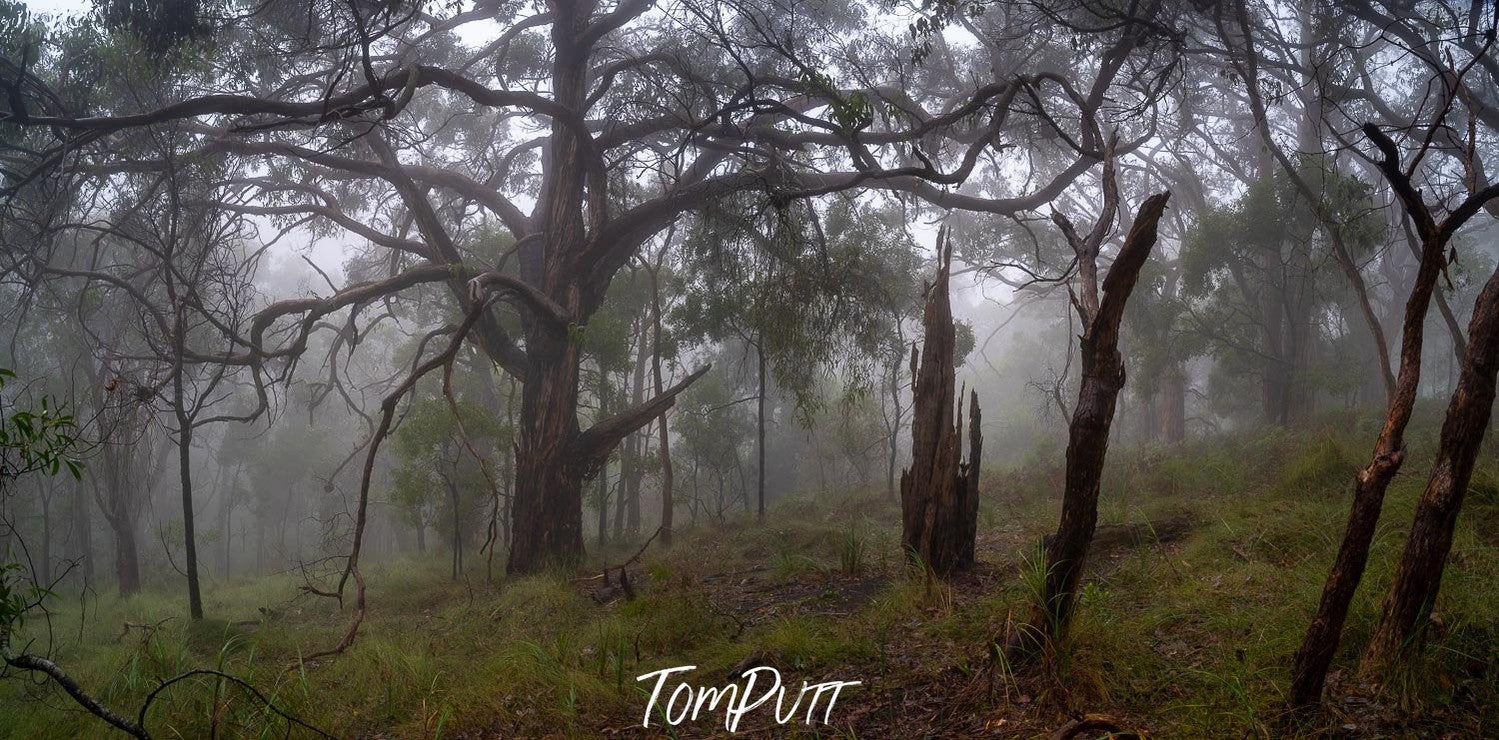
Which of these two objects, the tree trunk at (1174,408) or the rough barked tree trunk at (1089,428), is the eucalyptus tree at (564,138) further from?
the tree trunk at (1174,408)

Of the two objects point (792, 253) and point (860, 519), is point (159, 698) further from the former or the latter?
point (860, 519)

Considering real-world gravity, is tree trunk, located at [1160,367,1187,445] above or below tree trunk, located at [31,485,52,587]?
above

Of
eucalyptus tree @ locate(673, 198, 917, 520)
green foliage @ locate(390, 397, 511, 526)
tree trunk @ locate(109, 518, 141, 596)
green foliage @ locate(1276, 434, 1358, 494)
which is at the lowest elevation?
tree trunk @ locate(109, 518, 141, 596)

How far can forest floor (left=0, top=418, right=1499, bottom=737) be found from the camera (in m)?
3.89

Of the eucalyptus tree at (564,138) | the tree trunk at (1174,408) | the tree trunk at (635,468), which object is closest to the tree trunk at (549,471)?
the eucalyptus tree at (564,138)

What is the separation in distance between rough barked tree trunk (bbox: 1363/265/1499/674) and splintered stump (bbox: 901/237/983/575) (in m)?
3.23

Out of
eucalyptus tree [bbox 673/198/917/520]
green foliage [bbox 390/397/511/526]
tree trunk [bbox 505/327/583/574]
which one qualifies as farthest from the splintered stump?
green foliage [bbox 390/397/511/526]

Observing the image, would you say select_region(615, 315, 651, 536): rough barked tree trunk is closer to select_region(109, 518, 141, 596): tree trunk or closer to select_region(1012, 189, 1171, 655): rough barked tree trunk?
select_region(109, 518, 141, 596): tree trunk

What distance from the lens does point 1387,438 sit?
3215 millimetres

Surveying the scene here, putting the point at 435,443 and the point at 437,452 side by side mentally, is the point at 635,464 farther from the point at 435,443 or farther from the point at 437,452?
the point at 435,443

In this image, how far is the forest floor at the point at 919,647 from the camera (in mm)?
3891

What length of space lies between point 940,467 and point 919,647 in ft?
6.86

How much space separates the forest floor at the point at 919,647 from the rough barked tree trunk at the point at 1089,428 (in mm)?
160

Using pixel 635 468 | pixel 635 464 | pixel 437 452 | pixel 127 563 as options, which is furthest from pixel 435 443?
pixel 127 563
